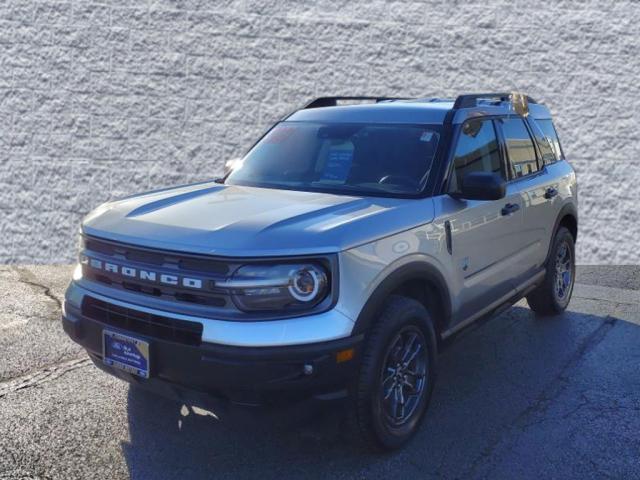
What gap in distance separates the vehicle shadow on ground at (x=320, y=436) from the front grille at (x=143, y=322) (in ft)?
1.36

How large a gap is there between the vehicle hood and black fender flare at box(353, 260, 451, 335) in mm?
220

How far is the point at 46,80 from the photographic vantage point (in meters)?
7.99

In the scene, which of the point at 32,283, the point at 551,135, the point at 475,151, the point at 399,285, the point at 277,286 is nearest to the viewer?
the point at 277,286

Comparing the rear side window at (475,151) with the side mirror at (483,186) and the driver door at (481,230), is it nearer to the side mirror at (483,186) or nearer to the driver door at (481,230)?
the driver door at (481,230)

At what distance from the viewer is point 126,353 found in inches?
135

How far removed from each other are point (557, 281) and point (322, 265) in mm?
3633

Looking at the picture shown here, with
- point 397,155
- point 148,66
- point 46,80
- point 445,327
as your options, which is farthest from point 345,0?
point 445,327

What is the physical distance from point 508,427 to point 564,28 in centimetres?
592

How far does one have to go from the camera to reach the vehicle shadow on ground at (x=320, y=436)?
138 inches

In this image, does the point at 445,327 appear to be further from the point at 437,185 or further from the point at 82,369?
the point at 82,369

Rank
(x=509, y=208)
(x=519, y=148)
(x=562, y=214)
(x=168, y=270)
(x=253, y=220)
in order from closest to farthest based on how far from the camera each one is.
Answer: (x=168, y=270) → (x=253, y=220) → (x=509, y=208) → (x=519, y=148) → (x=562, y=214)

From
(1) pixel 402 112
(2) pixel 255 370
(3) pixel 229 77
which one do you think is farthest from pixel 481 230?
(3) pixel 229 77

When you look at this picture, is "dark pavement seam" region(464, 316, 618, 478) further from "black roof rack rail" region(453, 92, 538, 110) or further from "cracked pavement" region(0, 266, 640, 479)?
"black roof rack rail" region(453, 92, 538, 110)

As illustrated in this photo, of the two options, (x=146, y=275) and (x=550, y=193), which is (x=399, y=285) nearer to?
(x=146, y=275)
